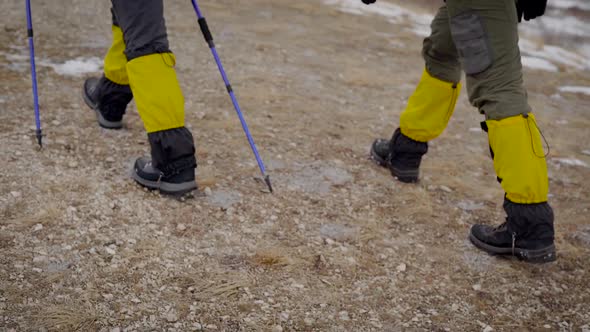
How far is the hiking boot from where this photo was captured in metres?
3.56

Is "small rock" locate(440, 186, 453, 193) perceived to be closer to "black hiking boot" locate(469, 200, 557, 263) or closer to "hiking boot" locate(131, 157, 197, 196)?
"black hiking boot" locate(469, 200, 557, 263)

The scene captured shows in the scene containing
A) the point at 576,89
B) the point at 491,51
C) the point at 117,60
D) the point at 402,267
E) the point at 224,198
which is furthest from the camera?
the point at 576,89

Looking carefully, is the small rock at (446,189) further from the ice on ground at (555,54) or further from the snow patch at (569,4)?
the snow patch at (569,4)

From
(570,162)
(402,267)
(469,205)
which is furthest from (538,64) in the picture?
(402,267)

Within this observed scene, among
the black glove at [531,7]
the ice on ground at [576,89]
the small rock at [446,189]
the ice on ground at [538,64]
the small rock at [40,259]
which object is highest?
the black glove at [531,7]

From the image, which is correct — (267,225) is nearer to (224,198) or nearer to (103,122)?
(224,198)

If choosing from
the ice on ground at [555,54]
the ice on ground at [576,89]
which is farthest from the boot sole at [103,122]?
the ice on ground at [555,54]

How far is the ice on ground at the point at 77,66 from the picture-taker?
5.43m

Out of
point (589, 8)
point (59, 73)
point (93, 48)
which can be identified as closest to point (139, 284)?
point (59, 73)

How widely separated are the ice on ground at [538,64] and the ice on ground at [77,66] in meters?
6.20

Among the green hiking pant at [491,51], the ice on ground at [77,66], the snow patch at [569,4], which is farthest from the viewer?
the snow patch at [569,4]

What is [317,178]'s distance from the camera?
166 inches

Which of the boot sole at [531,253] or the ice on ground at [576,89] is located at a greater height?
the boot sole at [531,253]

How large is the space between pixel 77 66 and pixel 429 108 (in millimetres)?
3644
